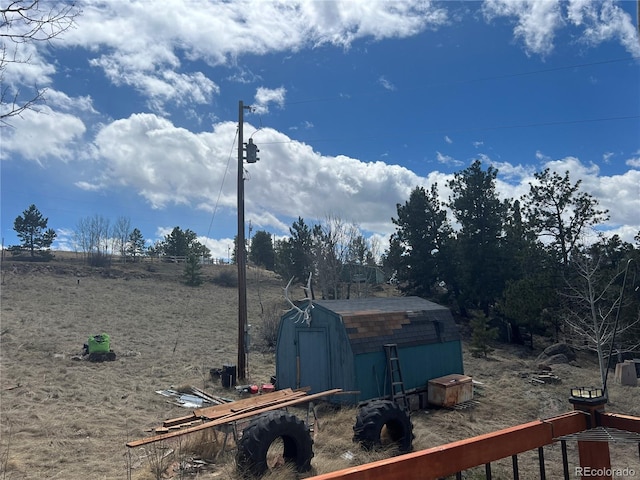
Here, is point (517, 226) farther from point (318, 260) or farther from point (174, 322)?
point (174, 322)

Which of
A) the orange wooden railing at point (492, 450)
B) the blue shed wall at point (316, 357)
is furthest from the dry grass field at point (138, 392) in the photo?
the orange wooden railing at point (492, 450)

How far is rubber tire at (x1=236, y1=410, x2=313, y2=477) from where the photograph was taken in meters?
6.25

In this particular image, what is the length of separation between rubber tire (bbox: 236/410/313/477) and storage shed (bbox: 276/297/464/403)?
13.4 ft

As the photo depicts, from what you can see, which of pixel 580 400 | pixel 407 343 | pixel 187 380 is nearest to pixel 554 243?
pixel 407 343

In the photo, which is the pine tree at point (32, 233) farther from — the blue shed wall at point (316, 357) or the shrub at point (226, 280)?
the blue shed wall at point (316, 357)

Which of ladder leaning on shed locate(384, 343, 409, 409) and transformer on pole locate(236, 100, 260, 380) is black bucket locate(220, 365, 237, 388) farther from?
ladder leaning on shed locate(384, 343, 409, 409)

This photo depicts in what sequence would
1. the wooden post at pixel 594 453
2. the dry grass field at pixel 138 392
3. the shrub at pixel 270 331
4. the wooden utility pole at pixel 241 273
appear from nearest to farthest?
the wooden post at pixel 594 453 < the dry grass field at pixel 138 392 < the wooden utility pole at pixel 241 273 < the shrub at pixel 270 331

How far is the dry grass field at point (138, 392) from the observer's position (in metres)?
7.30

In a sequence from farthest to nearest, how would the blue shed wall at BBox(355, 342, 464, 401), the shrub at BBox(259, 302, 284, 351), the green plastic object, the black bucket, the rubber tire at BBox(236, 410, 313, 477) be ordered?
1. the shrub at BBox(259, 302, 284, 351)
2. the green plastic object
3. the black bucket
4. the blue shed wall at BBox(355, 342, 464, 401)
5. the rubber tire at BBox(236, 410, 313, 477)

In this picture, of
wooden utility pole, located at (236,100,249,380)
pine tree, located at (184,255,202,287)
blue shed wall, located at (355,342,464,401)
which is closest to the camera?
blue shed wall, located at (355,342,464,401)

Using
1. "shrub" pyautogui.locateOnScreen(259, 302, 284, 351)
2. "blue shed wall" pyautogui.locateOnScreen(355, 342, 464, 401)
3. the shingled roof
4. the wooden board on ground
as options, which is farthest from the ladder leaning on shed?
"shrub" pyautogui.locateOnScreen(259, 302, 284, 351)

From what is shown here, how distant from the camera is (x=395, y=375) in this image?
449 inches

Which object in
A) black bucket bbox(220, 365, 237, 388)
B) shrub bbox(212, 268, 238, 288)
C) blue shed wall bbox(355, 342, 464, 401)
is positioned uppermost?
shrub bbox(212, 268, 238, 288)

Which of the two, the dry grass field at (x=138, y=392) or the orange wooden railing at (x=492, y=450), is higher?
the orange wooden railing at (x=492, y=450)
